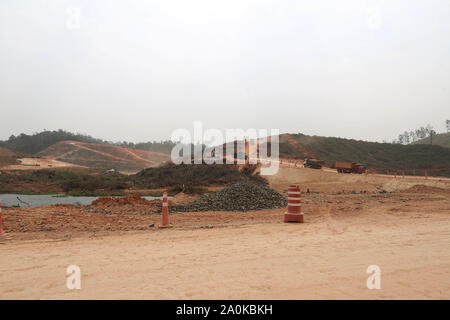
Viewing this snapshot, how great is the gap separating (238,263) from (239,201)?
910 cm

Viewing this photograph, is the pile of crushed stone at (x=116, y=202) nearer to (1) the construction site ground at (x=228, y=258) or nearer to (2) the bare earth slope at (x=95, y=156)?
(1) the construction site ground at (x=228, y=258)

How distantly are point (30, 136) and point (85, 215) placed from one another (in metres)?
97.9

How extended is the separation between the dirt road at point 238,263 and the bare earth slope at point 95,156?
2713 inches

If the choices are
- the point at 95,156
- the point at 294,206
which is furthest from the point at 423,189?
the point at 95,156

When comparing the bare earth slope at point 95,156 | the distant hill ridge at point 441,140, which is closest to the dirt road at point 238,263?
the bare earth slope at point 95,156

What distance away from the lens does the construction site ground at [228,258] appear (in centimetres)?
415

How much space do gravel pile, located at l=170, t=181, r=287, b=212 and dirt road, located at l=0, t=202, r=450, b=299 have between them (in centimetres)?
543

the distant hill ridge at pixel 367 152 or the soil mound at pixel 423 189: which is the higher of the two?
the distant hill ridge at pixel 367 152

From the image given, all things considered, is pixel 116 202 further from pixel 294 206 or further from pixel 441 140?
pixel 441 140

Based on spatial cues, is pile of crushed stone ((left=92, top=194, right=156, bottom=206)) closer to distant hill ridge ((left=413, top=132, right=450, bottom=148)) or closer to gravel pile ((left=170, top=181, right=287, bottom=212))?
gravel pile ((left=170, top=181, right=287, bottom=212))

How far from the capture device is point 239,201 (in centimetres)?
1435

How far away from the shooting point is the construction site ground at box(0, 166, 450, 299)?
415 cm
